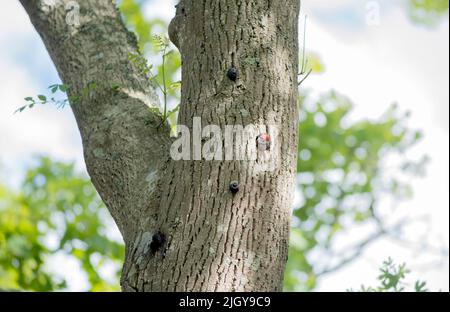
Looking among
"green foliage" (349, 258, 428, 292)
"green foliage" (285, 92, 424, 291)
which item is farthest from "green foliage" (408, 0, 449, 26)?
"green foliage" (349, 258, 428, 292)

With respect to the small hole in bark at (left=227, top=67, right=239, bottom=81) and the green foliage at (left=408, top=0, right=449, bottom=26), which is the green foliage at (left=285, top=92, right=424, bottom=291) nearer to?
the green foliage at (left=408, top=0, right=449, bottom=26)

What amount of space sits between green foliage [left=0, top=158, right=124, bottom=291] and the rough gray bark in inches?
173

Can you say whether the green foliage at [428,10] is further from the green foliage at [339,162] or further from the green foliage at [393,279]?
the green foliage at [393,279]

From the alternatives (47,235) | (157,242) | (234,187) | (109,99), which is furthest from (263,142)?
(47,235)

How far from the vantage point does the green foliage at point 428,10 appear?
41.5 feet

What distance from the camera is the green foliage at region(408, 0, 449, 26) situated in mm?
12648

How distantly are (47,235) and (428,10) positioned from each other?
24.5 feet

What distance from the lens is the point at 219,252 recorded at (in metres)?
2.60

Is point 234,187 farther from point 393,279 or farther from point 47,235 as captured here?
point 47,235

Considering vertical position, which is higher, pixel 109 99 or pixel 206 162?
pixel 109 99

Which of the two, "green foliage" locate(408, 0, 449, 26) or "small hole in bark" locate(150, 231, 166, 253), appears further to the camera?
"green foliage" locate(408, 0, 449, 26)

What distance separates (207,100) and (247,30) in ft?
1.09

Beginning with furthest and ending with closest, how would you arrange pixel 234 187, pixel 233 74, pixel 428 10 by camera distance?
1. pixel 428 10
2. pixel 233 74
3. pixel 234 187

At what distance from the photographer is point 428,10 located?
12859 millimetres
